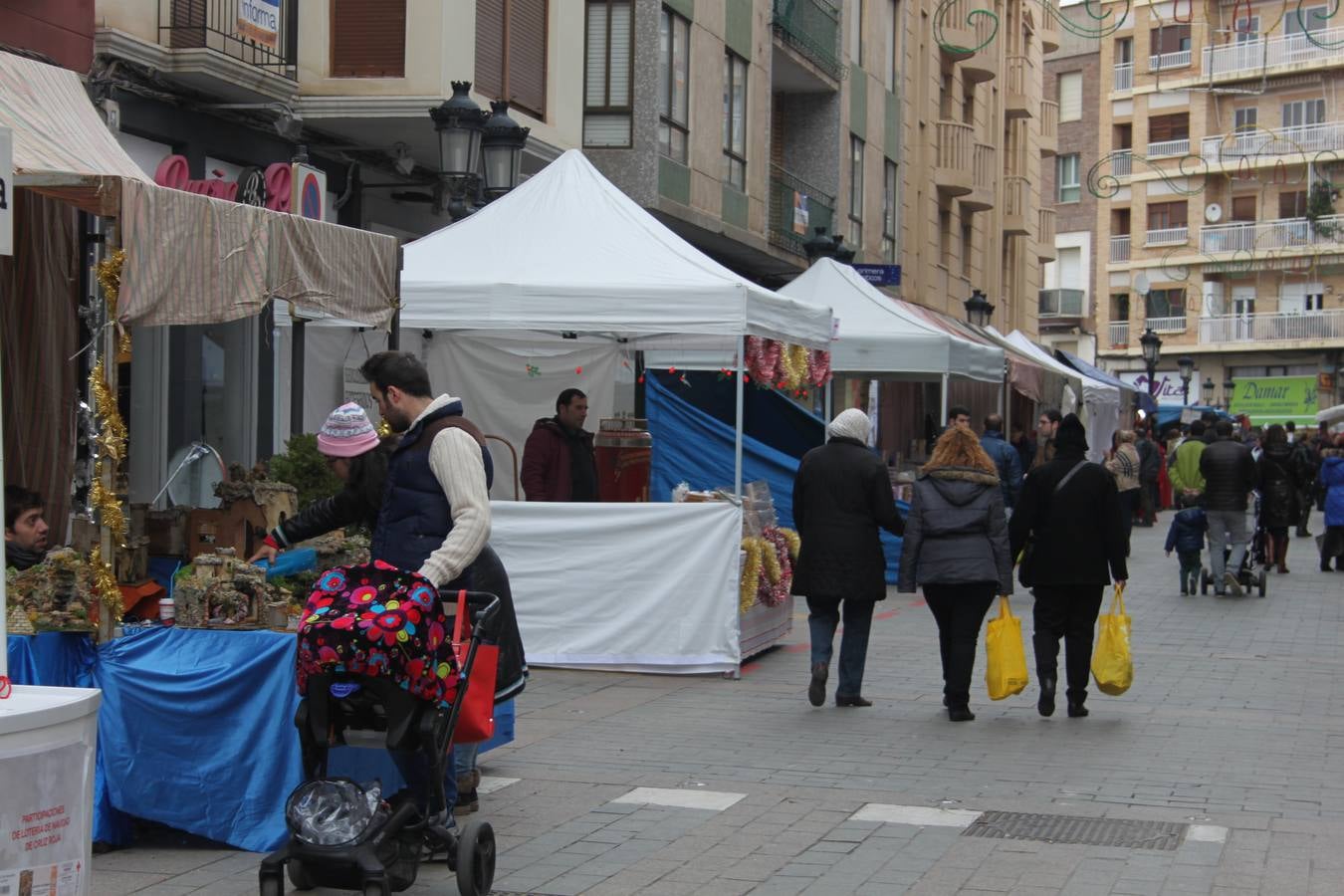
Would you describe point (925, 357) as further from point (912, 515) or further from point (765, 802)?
point (765, 802)

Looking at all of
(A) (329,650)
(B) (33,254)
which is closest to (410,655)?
(A) (329,650)

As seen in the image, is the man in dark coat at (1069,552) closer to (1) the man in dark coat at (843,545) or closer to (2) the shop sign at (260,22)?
(1) the man in dark coat at (843,545)

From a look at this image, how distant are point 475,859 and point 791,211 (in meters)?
22.6

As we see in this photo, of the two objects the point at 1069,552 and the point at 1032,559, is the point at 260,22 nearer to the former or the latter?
the point at 1032,559

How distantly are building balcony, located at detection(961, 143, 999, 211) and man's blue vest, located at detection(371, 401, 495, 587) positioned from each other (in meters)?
33.5

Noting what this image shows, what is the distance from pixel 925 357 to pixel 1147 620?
4.27 meters

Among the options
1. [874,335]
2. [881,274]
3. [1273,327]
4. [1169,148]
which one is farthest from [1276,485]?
[1169,148]

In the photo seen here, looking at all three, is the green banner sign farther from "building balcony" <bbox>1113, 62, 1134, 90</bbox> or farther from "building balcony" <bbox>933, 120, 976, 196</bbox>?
"building balcony" <bbox>933, 120, 976, 196</bbox>

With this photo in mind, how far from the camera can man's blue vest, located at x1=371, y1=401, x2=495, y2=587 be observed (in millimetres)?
6340

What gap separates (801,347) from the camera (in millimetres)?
13438

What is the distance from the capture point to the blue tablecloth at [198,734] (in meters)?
6.59

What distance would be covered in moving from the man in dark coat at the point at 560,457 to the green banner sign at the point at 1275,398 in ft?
150

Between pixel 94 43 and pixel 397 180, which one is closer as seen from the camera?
pixel 94 43

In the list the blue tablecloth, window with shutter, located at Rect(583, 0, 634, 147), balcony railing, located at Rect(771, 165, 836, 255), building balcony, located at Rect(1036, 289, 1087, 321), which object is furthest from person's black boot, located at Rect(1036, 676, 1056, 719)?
building balcony, located at Rect(1036, 289, 1087, 321)
